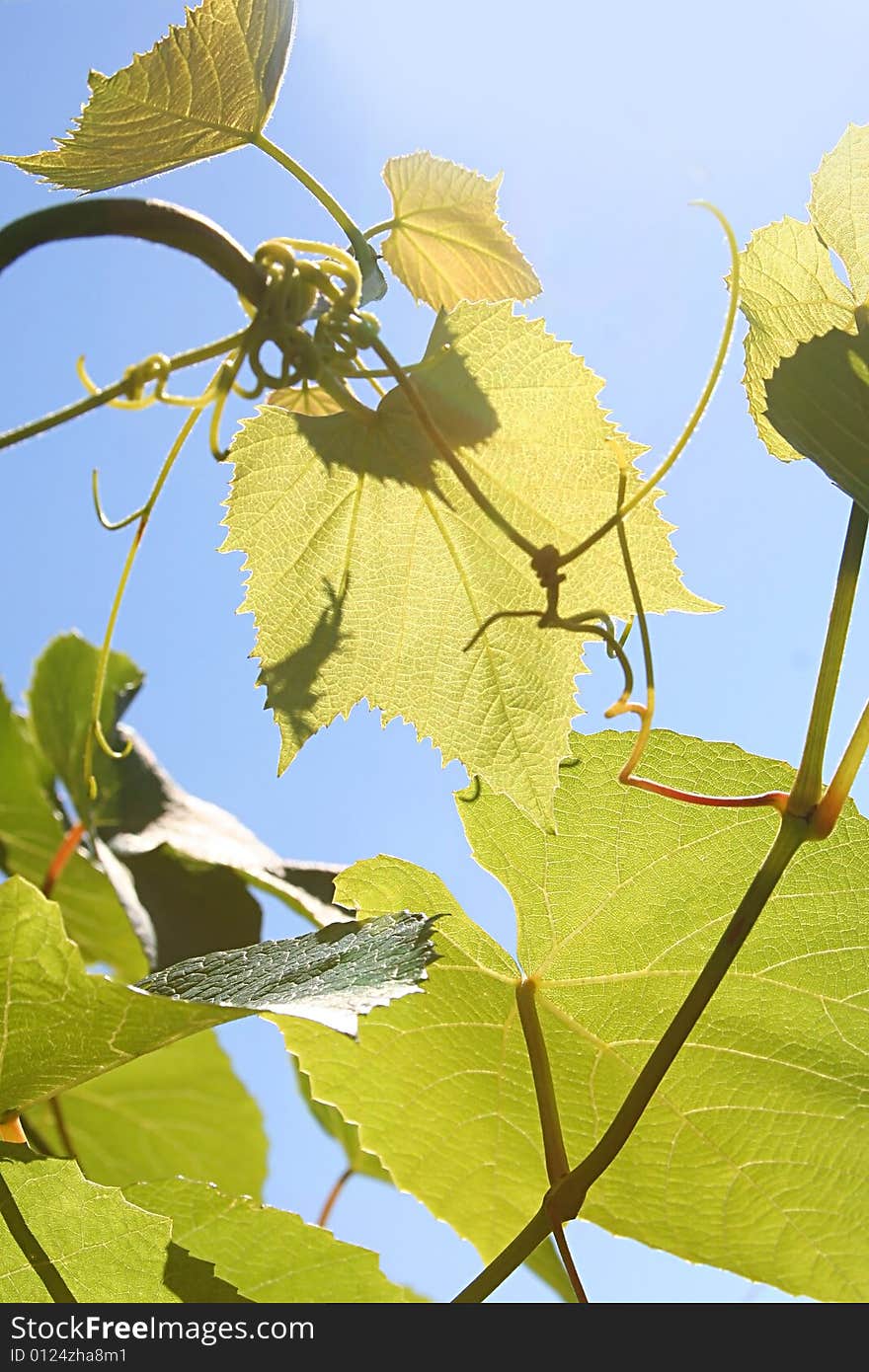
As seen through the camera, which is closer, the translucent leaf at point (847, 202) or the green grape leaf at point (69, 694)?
the translucent leaf at point (847, 202)

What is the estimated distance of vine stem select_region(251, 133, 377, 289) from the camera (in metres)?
0.56

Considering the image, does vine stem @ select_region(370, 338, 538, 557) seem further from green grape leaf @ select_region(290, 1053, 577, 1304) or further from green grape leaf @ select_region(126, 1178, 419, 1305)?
green grape leaf @ select_region(290, 1053, 577, 1304)

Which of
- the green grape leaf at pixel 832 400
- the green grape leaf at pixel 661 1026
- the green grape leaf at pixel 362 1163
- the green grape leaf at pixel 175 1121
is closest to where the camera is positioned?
the green grape leaf at pixel 832 400

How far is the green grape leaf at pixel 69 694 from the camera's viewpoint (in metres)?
1.25

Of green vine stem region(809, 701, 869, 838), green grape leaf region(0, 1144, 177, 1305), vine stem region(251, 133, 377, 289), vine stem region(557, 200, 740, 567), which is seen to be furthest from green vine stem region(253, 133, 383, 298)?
green grape leaf region(0, 1144, 177, 1305)

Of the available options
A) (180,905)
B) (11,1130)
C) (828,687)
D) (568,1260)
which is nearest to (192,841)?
(180,905)

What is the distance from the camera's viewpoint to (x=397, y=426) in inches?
23.0

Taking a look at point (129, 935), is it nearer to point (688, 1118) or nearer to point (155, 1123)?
point (155, 1123)

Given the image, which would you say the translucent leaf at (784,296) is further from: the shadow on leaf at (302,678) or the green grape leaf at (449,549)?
the shadow on leaf at (302,678)

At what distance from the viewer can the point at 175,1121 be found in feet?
3.54

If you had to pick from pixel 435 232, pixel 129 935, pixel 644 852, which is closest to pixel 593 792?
pixel 644 852

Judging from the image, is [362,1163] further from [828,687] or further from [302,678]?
[828,687]

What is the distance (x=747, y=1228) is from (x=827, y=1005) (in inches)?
5.6

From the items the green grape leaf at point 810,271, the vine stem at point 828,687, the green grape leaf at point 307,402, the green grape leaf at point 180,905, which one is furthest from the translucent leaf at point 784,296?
the green grape leaf at point 180,905
